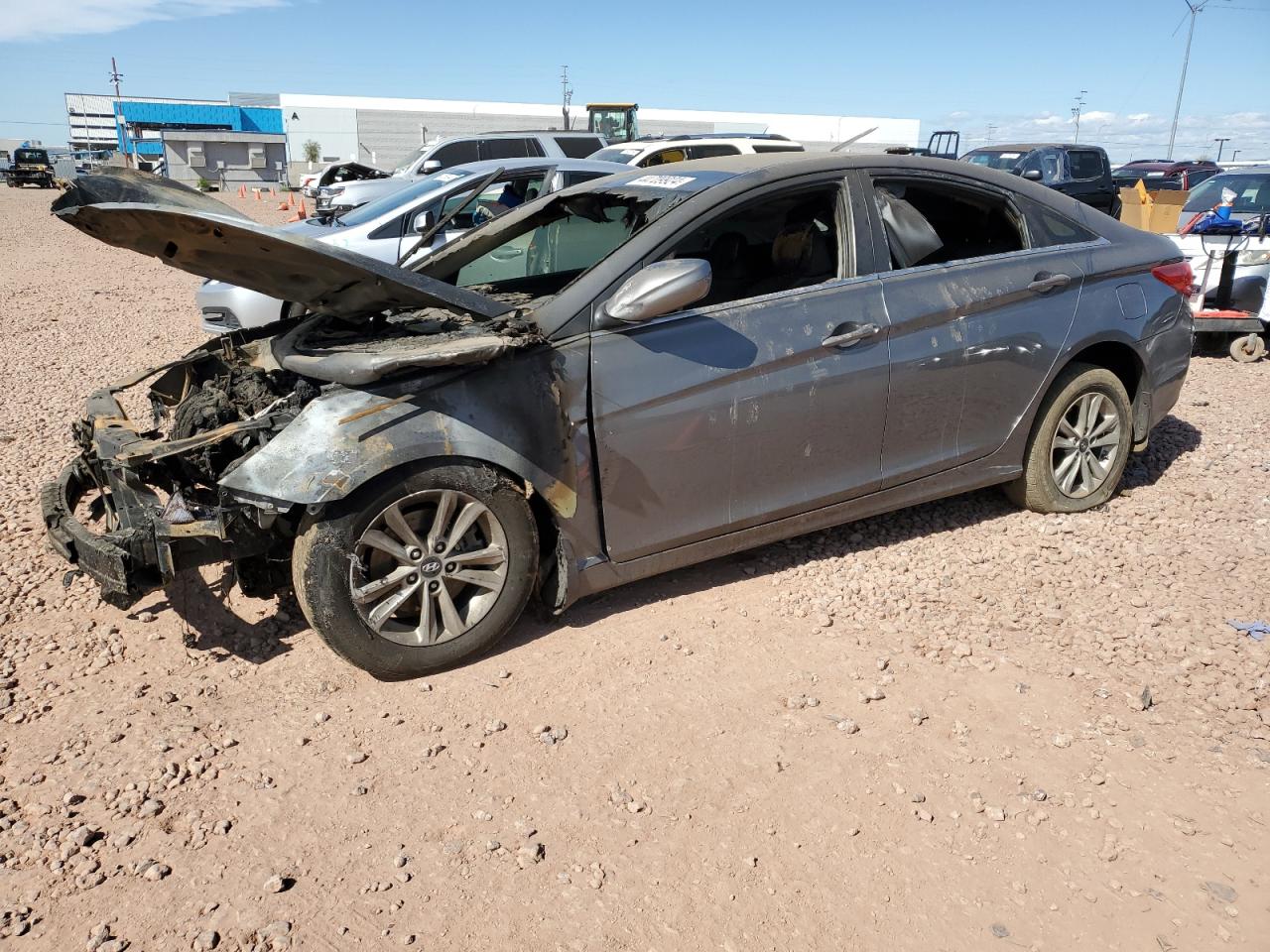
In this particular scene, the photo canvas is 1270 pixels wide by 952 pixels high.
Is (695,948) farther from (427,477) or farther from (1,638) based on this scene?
(1,638)

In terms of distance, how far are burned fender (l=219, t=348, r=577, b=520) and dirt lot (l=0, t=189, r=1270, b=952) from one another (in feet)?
2.58

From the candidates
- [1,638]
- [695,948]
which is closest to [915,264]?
[695,948]

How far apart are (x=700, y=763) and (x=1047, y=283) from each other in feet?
9.69

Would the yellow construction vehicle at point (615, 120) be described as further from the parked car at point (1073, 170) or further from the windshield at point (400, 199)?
the windshield at point (400, 199)

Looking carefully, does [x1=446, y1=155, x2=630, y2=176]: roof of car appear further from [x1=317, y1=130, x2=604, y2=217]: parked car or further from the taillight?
[x1=317, y1=130, x2=604, y2=217]: parked car

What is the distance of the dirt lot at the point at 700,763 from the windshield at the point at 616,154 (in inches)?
463

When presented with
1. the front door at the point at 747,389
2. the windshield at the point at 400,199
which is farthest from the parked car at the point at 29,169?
the front door at the point at 747,389

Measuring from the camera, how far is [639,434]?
3639 mm

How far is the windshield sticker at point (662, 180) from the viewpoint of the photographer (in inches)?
165

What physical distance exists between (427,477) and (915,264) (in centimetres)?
244


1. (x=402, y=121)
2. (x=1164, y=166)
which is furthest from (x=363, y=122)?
(x=1164, y=166)

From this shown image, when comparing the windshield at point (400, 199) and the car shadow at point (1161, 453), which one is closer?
the car shadow at point (1161, 453)

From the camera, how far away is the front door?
3.65m

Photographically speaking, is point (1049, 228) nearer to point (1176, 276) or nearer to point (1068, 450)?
point (1176, 276)
